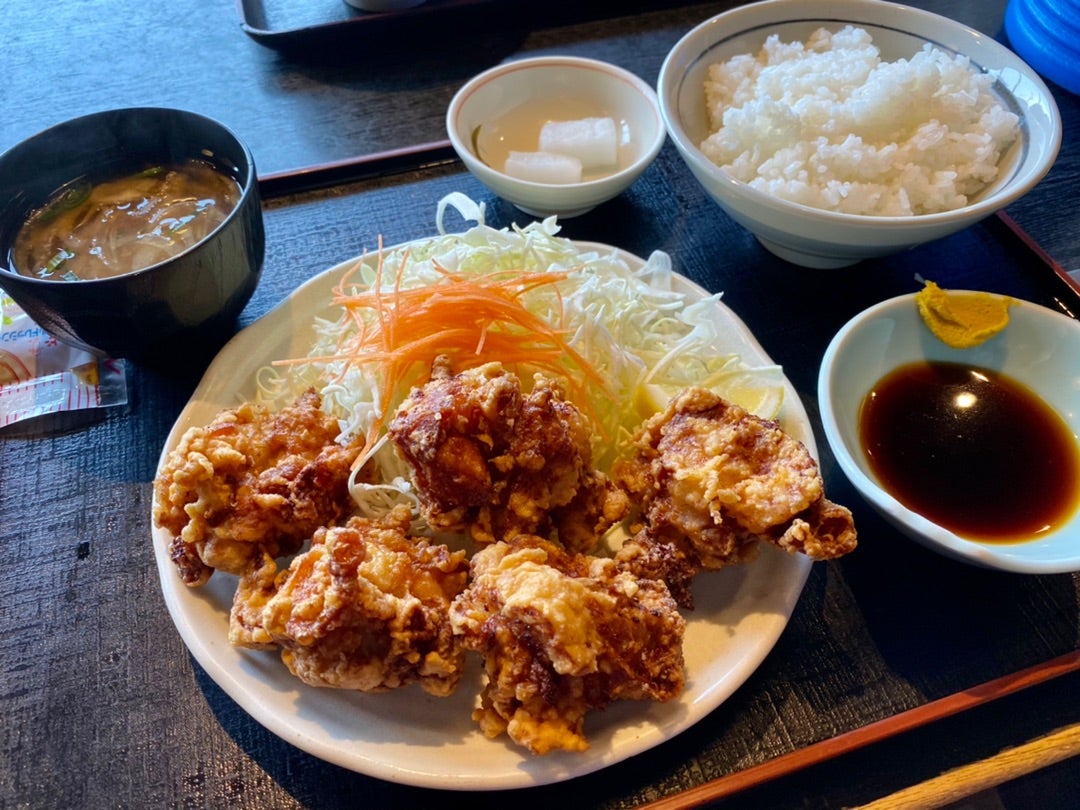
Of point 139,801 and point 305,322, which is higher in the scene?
point 305,322

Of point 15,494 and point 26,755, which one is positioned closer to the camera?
point 26,755

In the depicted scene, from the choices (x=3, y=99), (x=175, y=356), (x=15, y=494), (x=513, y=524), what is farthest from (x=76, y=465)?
(x=3, y=99)

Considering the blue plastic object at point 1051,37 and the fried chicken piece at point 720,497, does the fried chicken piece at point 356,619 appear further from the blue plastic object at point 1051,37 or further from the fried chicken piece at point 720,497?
the blue plastic object at point 1051,37

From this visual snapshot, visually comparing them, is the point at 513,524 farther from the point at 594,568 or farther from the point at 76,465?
the point at 76,465

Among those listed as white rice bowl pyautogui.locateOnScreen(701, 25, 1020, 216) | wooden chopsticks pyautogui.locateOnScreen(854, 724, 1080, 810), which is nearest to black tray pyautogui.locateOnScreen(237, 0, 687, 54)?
white rice bowl pyautogui.locateOnScreen(701, 25, 1020, 216)

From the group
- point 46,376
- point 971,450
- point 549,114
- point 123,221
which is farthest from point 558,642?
point 549,114

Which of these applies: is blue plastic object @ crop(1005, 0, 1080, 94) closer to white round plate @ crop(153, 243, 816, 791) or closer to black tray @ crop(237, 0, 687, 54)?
black tray @ crop(237, 0, 687, 54)
